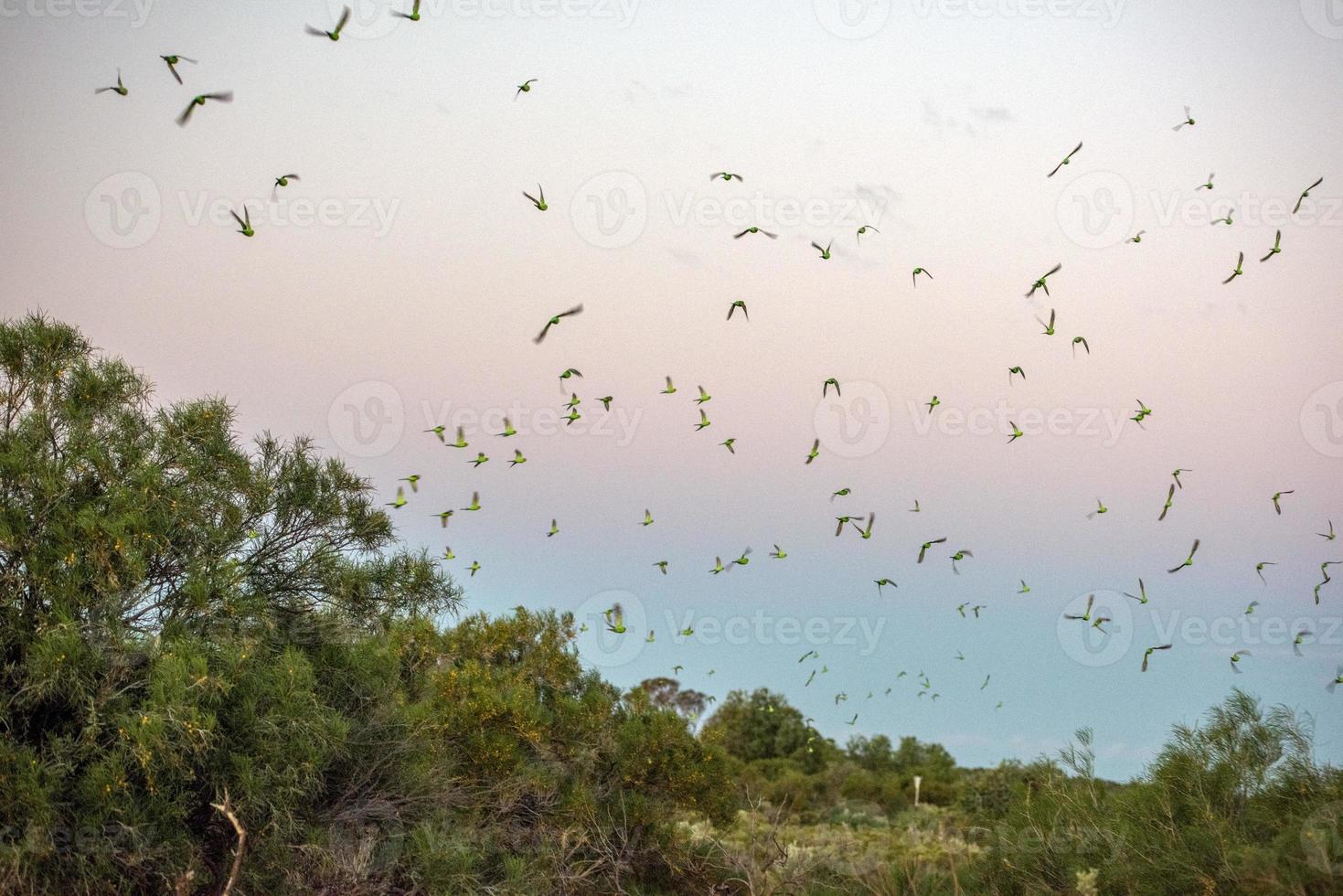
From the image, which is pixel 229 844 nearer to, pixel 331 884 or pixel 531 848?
pixel 331 884

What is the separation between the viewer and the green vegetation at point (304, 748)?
9.78m

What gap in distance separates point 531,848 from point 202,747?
5.53 metres

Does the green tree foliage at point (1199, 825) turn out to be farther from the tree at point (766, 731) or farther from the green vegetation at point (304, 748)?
the tree at point (766, 731)

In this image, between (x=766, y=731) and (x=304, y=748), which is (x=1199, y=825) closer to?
(x=304, y=748)

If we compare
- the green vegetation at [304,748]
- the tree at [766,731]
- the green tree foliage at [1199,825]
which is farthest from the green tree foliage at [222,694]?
the tree at [766,731]

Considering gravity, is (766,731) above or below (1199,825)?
above

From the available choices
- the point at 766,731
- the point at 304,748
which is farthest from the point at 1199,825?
the point at 766,731

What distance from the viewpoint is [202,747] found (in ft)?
32.6

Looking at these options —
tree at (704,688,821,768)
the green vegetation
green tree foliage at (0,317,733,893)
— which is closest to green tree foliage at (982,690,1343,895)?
the green vegetation

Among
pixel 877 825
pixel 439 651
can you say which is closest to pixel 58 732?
pixel 439 651

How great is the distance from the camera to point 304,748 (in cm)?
1070

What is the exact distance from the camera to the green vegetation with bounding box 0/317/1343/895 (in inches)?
385

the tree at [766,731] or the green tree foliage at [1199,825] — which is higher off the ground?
the tree at [766,731]

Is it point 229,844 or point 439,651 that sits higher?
point 439,651
